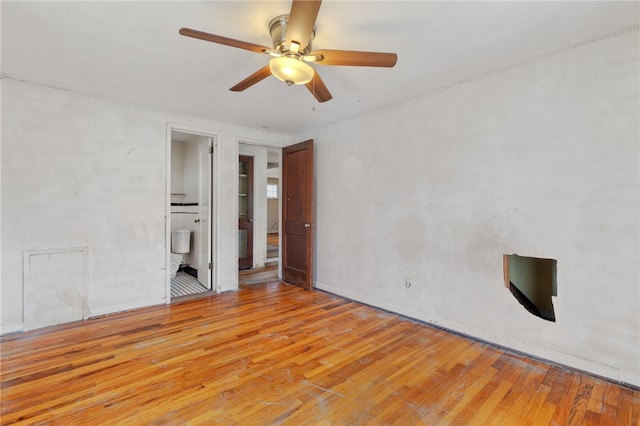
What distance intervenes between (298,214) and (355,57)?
2.83 metres

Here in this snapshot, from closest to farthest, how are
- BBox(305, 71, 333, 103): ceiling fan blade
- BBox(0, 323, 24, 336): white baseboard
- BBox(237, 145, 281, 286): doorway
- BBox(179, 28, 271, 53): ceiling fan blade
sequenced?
BBox(179, 28, 271, 53): ceiling fan blade < BBox(305, 71, 333, 103): ceiling fan blade < BBox(0, 323, 24, 336): white baseboard < BBox(237, 145, 281, 286): doorway

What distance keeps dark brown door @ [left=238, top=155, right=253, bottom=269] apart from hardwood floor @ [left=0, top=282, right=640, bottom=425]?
2.58 meters

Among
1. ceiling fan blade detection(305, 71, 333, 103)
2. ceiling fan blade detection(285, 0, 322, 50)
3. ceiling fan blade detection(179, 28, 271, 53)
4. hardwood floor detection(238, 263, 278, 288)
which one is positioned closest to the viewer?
ceiling fan blade detection(285, 0, 322, 50)

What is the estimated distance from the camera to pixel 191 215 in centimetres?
518

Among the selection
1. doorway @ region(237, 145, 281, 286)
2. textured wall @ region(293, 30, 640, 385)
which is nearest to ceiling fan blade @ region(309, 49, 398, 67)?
textured wall @ region(293, 30, 640, 385)

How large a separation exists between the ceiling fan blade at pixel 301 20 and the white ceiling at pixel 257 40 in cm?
23

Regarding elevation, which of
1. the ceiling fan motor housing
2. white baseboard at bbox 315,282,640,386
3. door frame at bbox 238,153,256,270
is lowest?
white baseboard at bbox 315,282,640,386

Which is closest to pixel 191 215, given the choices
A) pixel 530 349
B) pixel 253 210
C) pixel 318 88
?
pixel 253 210

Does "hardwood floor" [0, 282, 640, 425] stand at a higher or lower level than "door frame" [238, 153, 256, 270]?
lower

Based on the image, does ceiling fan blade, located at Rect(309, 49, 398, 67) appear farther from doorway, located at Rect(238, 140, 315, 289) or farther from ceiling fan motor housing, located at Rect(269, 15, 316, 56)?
doorway, located at Rect(238, 140, 315, 289)

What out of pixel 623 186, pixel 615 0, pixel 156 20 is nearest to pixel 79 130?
pixel 156 20

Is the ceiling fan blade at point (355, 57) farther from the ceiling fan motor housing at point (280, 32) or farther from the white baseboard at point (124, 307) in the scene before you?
the white baseboard at point (124, 307)

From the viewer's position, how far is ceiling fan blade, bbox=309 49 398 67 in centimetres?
179

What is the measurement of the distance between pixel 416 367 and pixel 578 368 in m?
1.20
